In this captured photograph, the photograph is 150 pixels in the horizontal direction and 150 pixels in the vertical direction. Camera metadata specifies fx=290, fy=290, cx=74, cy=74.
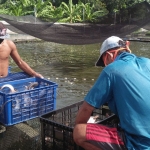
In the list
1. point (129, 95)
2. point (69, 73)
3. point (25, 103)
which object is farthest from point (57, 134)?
point (69, 73)

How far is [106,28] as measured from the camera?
8203 mm

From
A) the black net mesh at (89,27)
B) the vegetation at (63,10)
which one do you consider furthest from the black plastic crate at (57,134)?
the vegetation at (63,10)

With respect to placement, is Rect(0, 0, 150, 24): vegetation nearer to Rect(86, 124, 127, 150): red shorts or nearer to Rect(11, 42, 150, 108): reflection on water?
Rect(11, 42, 150, 108): reflection on water

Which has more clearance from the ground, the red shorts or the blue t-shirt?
the blue t-shirt

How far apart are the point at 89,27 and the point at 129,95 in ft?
20.3

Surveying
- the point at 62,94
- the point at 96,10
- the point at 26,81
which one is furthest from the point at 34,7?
the point at 26,81

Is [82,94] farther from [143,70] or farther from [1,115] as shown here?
[143,70]

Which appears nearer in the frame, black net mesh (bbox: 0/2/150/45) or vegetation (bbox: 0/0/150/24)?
black net mesh (bbox: 0/2/150/45)

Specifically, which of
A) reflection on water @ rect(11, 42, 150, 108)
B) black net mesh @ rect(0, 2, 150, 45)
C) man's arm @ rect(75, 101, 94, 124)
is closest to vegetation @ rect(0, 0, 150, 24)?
reflection on water @ rect(11, 42, 150, 108)

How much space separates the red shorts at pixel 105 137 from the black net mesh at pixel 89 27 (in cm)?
577

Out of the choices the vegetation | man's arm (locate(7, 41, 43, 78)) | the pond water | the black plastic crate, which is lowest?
the pond water

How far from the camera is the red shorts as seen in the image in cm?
219

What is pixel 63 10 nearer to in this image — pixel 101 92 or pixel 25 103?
pixel 25 103

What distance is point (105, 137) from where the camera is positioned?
2.22 metres
